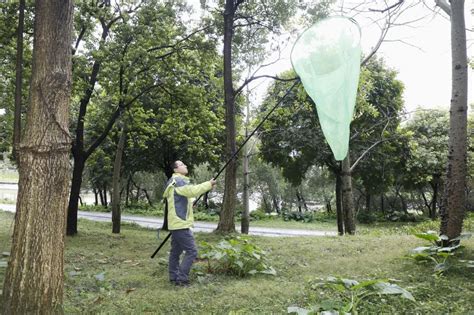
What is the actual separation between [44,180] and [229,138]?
7192 millimetres

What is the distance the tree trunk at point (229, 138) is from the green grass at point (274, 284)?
2.72 metres

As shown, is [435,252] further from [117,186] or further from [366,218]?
[366,218]

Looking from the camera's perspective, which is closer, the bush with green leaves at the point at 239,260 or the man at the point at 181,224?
the man at the point at 181,224

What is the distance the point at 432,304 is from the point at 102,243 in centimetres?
803

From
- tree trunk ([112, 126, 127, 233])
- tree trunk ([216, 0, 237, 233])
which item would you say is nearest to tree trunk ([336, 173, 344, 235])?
tree trunk ([216, 0, 237, 233])

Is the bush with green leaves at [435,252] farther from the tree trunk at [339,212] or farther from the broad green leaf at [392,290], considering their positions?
the tree trunk at [339,212]

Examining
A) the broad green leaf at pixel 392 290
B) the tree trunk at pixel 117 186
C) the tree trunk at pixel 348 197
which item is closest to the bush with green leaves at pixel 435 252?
the broad green leaf at pixel 392 290

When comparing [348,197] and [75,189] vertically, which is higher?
[75,189]

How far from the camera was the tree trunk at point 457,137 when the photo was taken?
241 inches

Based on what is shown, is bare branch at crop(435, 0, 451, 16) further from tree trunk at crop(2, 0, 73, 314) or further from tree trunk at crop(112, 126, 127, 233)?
tree trunk at crop(112, 126, 127, 233)

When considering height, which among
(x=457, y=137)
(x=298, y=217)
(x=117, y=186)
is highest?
(x=457, y=137)

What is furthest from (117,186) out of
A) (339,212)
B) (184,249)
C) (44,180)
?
(339,212)

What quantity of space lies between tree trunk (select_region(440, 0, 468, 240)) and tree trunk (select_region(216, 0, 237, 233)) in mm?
5427

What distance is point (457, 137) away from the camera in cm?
623
